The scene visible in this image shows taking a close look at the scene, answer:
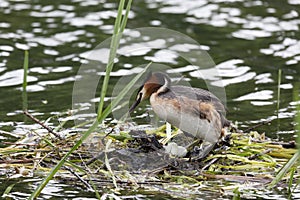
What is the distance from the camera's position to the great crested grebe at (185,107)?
7.44 m

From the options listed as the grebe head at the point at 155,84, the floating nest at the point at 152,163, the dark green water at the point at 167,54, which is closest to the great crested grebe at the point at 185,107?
the grebe head at the point at 155,84

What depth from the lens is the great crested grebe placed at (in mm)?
7438

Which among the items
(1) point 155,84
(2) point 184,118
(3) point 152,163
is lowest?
(3) point 152,163

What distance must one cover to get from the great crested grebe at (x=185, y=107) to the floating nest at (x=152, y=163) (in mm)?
246

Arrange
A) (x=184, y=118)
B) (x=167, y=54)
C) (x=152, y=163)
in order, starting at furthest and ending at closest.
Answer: (x=167, y=54)
(x=152, y=163)
(x=184, y=118)

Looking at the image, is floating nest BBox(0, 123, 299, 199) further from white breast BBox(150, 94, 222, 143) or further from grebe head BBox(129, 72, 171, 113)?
grebe head BBox(129, 72, 171, 113)

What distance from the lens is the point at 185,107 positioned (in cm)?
748

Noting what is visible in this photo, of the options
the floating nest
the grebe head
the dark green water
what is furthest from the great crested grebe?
the dark green water

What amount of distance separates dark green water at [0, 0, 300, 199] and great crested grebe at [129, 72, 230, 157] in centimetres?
179

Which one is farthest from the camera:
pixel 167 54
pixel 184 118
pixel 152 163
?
pixel 167 54

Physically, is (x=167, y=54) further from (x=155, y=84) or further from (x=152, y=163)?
(x=152, y=163)

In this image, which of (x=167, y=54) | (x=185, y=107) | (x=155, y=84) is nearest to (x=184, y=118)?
(x=185, y=107)

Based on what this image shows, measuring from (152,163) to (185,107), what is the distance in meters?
0.60

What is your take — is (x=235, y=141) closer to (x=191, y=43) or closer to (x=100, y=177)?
(x=100, y=177)
